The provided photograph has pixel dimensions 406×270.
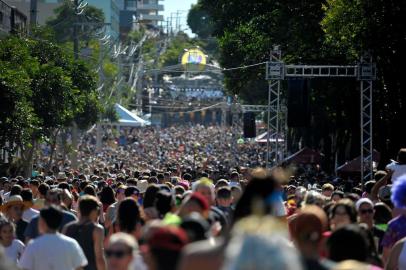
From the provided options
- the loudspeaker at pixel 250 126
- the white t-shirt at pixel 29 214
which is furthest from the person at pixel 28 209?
the loudspeaker at pixel 250 126

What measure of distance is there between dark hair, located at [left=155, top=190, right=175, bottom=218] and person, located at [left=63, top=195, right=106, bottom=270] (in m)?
0.81

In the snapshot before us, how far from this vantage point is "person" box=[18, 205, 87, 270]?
988 cm

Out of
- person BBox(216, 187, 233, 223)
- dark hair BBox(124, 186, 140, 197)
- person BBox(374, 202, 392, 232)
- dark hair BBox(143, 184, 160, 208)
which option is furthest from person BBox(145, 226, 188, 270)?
dark hair BBox(124, 186, 140, 197)

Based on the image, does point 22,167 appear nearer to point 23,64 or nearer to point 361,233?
point 23,64

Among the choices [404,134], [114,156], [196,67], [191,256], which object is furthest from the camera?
[196,67]

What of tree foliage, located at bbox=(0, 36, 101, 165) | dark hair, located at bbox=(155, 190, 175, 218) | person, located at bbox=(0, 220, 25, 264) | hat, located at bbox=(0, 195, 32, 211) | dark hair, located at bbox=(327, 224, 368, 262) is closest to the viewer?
dark hair, located at bbox=(327, 224, 368, 262)

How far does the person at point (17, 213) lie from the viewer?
13.9 metres

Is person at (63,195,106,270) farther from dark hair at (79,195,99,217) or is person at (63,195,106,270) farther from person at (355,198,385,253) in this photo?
person at (355,198,385,253)

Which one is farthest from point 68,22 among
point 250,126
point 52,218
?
point 52,218

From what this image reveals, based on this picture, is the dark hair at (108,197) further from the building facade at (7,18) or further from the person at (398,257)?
the building facade at (7,18)

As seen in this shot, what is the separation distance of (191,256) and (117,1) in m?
165

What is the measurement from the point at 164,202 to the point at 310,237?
3.15 m

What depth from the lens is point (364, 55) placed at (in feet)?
110

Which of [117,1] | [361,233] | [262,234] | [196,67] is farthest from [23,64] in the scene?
[117,1]
